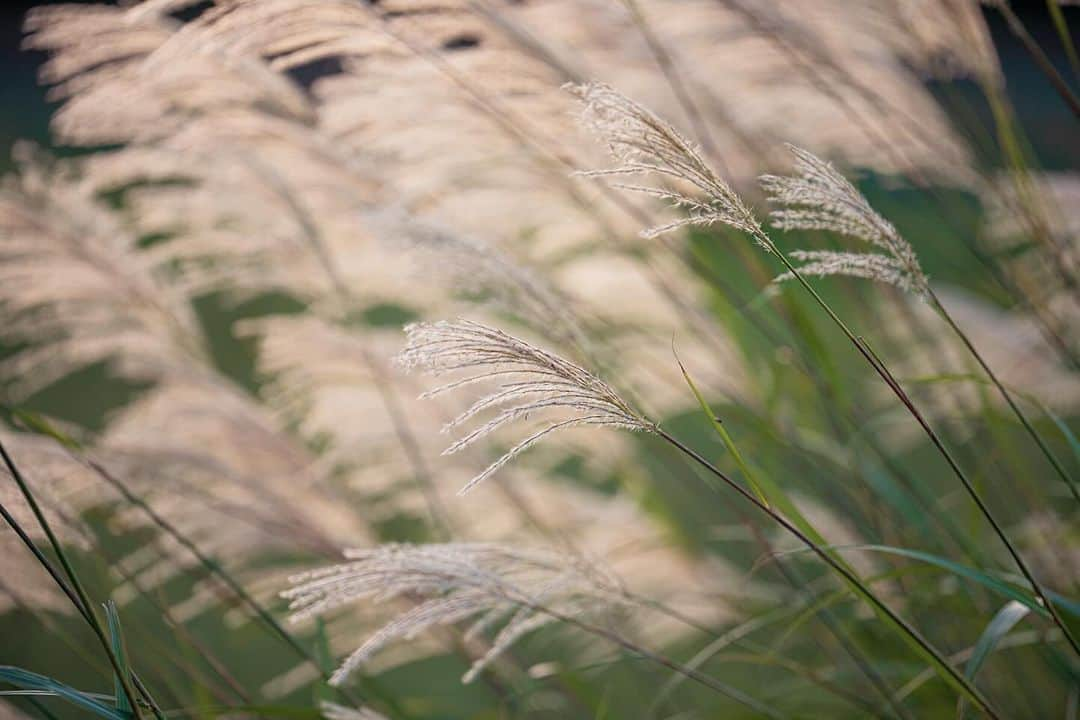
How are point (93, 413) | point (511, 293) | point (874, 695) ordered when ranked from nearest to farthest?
Result: point (511, 293) < point (874, 695) < point (93, 413)

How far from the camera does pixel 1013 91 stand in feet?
20.1

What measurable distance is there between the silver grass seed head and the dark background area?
4.55 ft

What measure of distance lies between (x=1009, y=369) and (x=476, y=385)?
1033mm

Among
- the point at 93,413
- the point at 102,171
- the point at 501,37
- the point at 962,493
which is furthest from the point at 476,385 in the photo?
the point at 93,413

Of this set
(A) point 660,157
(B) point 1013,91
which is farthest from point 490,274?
(B) point 1013,91

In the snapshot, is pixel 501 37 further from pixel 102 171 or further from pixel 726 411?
pixel 102 171

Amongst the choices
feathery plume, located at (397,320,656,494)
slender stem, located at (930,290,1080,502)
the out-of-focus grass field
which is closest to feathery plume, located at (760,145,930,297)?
slender stem, located at (930,290,1080,502)

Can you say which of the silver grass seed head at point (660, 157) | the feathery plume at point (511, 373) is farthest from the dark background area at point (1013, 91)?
the feathery plume at point (511, 373)

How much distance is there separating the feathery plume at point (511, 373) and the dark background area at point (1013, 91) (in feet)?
5.00

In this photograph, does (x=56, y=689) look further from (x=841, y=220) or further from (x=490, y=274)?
(x=841, y=220)

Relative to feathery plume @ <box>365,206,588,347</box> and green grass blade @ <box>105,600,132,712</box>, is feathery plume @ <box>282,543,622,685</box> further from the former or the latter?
feathery plume @ <box>365,206,588,347</box>

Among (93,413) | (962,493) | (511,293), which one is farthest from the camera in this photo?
(93,413)

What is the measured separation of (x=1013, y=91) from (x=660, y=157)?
6.34 m

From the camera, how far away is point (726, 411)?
158 centimetres
